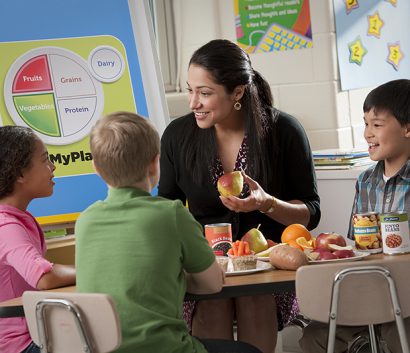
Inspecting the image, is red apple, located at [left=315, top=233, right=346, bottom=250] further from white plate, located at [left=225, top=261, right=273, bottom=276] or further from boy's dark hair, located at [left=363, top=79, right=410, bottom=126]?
boy's dark hair, located at [left=363, top=79, right=410, bottom=126]

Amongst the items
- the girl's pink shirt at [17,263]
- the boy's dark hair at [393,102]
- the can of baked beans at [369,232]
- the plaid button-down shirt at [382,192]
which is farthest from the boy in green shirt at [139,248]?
the boy's dark hair at [393,102]

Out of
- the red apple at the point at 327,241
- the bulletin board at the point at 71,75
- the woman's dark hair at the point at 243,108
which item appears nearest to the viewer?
the red apple at the point at 327,241

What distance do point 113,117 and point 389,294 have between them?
0.76 metres

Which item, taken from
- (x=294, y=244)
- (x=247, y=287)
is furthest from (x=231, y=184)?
(x=247, y=287)

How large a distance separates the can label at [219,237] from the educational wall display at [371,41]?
1.90 metres

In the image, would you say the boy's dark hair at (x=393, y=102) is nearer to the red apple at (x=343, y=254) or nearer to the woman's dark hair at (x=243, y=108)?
the woman's dark hair at (x=243, y=108)

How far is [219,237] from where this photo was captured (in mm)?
2408

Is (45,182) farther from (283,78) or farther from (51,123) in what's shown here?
(283,78)

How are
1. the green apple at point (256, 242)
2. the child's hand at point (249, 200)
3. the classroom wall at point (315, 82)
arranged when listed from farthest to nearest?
the classroom wall at point (315, 82)
the child's hand at point (249, 200)
the green apple at point (256, 242)

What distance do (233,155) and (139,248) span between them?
0.96 metres

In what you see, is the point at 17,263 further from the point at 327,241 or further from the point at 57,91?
the point at 57,91

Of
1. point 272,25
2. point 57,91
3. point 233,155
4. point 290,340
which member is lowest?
point 290,340

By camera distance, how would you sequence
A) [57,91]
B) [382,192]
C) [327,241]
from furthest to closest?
[57,91]
[382,192]
[327,241]

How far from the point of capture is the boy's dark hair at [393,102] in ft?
8.68
